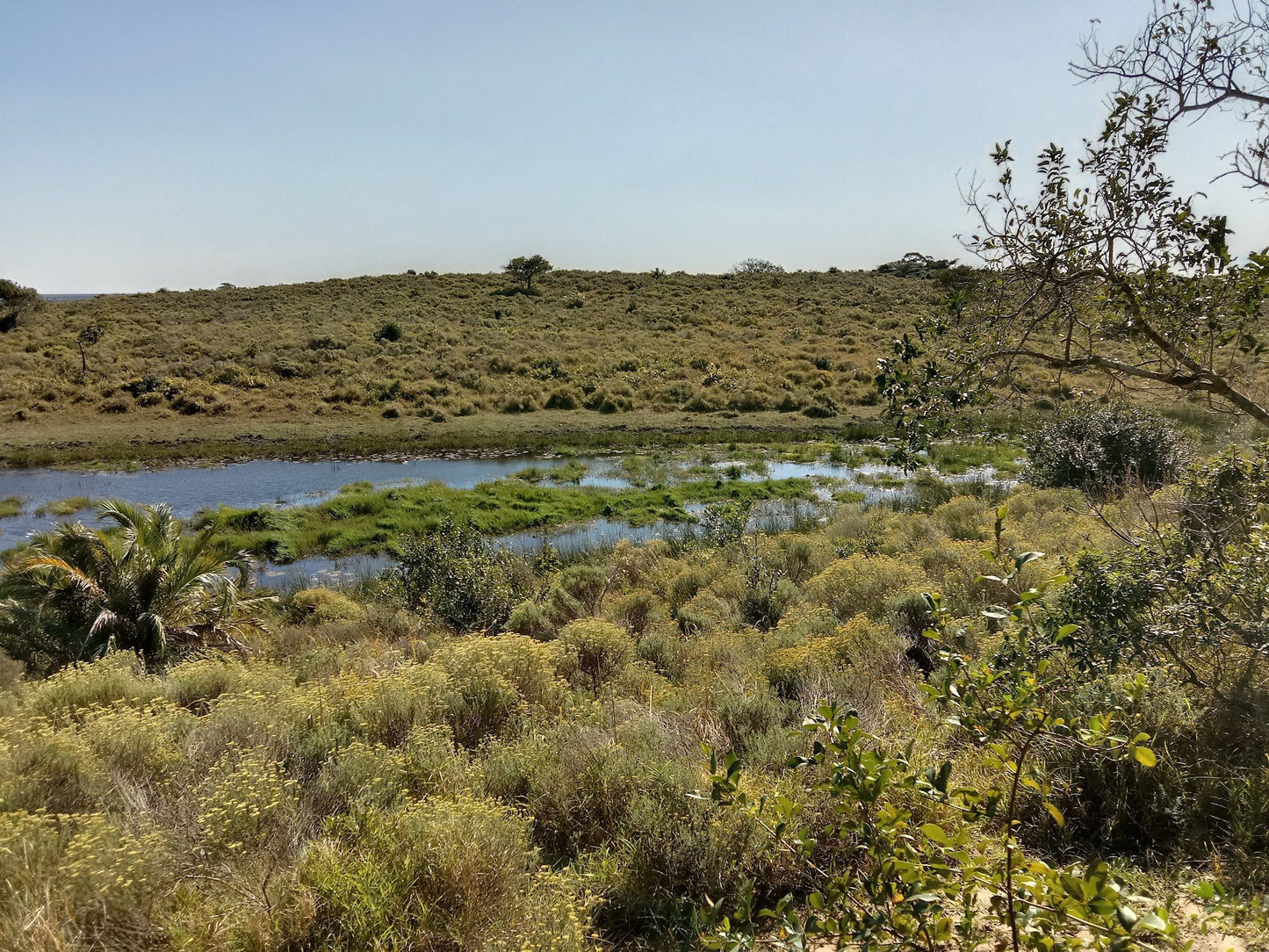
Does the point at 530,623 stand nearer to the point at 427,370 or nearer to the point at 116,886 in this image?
the point at 116,886

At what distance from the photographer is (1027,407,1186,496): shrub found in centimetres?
1359

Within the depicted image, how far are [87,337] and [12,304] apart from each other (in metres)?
7.96

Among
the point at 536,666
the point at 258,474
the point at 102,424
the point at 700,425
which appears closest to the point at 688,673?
the point at 536,666

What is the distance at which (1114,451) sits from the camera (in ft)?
47.6

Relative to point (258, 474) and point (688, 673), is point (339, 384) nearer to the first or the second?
point (258, 474)

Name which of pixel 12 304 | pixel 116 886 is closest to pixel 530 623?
pixel 116 886

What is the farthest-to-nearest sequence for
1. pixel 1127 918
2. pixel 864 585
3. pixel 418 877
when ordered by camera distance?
pixel 864 585 < pixel 418 877 < pixel 1127 918

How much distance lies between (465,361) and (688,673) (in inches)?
1469

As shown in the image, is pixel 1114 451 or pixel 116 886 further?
pixel 1114 451

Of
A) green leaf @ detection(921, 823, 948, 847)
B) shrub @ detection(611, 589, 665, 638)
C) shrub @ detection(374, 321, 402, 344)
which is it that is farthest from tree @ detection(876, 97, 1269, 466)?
shrub @ detection(374, 321, 402, 344)

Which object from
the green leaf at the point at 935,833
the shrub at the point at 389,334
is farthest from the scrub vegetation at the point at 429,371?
the green leaf at the point at 935,833

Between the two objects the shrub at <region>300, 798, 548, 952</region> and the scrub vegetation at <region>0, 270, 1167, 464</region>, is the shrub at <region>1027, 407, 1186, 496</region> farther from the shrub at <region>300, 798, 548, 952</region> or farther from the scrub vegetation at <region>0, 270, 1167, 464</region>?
the scrub vegetation at <region>0, 270, 1167, 464</region>

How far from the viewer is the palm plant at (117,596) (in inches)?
330

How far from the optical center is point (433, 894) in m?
3.62
